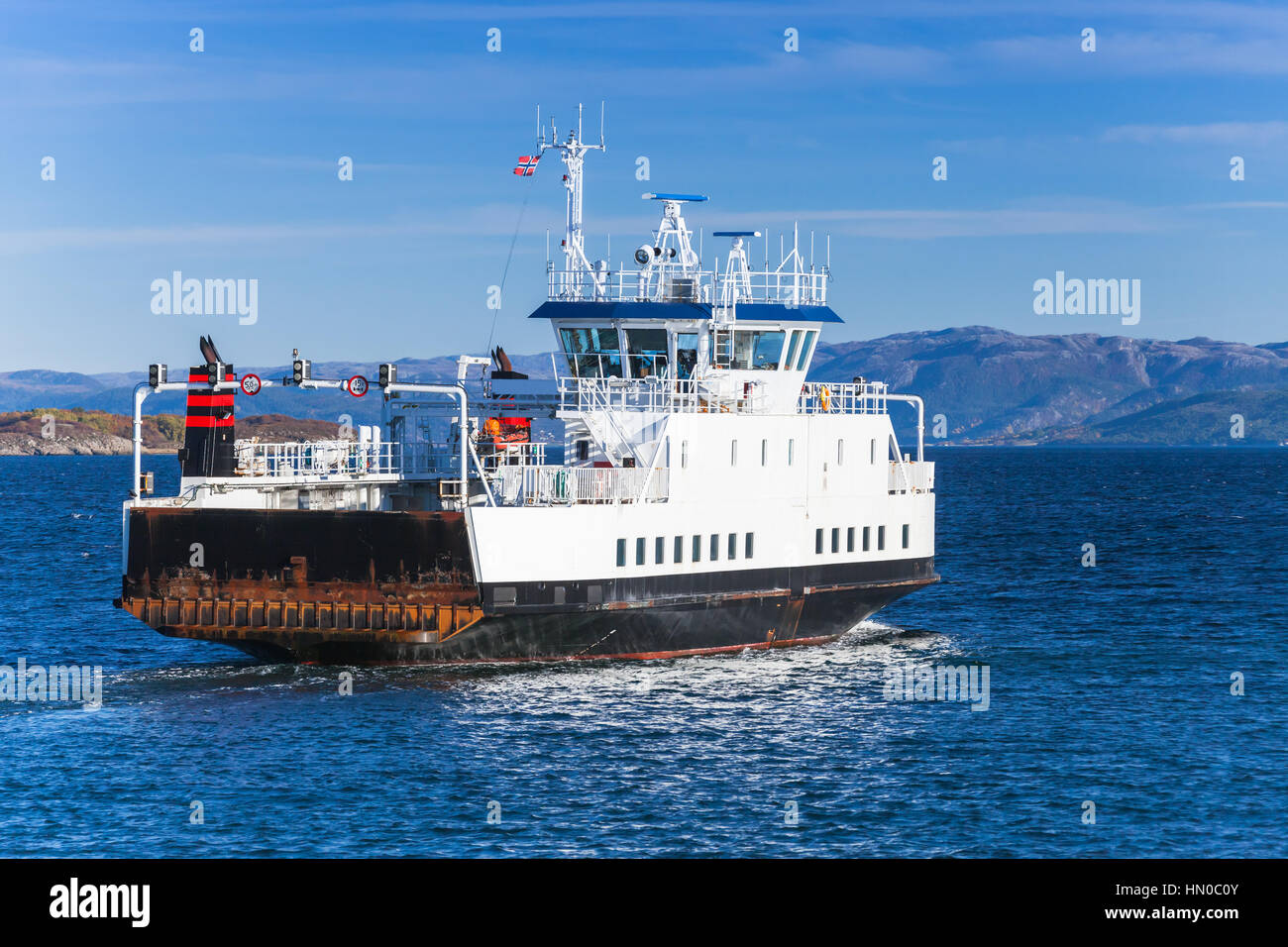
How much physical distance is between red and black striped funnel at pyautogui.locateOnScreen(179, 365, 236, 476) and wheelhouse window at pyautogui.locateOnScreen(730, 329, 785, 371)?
1460 cm

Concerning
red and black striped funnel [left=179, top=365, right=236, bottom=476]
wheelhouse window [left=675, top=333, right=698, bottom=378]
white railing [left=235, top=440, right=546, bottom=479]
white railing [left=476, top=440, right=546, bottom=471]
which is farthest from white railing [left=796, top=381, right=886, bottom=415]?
red and black striped funnel [left=179, top=365, right=236, bottom=476]

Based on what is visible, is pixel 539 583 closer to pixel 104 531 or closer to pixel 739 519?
pixel 739 519

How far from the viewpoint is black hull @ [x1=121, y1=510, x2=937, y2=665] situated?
3559 cm

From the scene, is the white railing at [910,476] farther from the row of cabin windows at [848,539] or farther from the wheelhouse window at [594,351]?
the wheelhouse window at [594,351]

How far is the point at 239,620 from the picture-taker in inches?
1416

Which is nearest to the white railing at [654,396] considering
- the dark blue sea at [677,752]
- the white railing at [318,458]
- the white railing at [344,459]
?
the white railing at [344,459]

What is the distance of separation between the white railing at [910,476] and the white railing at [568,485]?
1037 centimetres

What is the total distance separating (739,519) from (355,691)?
1174cm

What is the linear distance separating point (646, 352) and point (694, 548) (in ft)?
21.2

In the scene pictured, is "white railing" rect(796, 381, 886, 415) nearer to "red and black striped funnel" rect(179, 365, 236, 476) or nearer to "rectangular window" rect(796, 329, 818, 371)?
"rectangular window" rect(796, 329, 818, 371)

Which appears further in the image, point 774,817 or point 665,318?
point 665,318

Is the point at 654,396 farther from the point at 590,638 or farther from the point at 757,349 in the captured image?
the point at 590,638

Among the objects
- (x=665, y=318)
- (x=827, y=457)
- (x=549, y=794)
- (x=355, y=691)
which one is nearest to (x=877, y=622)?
(x=827, y=457)

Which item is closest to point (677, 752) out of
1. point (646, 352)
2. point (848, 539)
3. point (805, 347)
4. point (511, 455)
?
point (511, 455)
